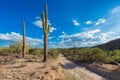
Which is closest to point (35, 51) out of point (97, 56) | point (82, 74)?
point (97, 56)

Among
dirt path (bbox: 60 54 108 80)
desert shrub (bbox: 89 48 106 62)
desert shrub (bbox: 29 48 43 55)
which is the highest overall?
desert shrub (bbox: 29 48 43 55)

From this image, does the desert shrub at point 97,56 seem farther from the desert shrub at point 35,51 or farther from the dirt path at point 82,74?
the desert shrub at point 35,51

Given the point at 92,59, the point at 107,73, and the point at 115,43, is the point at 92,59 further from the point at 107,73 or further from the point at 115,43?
the point at 115,43

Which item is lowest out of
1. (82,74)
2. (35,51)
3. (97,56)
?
(82,74)

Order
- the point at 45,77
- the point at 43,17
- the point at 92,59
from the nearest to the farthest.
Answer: the point at 45,77, the point at 43,17, the point at 92,59

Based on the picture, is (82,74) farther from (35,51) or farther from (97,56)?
(35,51)

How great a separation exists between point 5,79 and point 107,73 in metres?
12.6

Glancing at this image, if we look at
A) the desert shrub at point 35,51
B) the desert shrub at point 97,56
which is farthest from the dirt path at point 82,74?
the desert shrub at point 35,51

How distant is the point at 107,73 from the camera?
24750 millimetres

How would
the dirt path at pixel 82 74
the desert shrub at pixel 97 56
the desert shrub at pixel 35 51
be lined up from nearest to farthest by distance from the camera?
the dirt path at pixel 82 74 → the desert shrub at pixel 97 56 → the desert shrub at pixel 35 51

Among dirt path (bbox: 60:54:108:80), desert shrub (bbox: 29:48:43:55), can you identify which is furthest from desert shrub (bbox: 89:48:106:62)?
desert shrub (bbox: 29:48:43:55)

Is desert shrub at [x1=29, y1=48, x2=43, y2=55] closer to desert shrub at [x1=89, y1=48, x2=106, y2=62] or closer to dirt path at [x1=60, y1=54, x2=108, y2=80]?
desert shrub at [x1=89, y1=48, x2=106, y2=62]

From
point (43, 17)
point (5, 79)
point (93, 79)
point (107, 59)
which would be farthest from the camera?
point (107, 59)

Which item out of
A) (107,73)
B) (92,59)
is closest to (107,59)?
(92,59)
